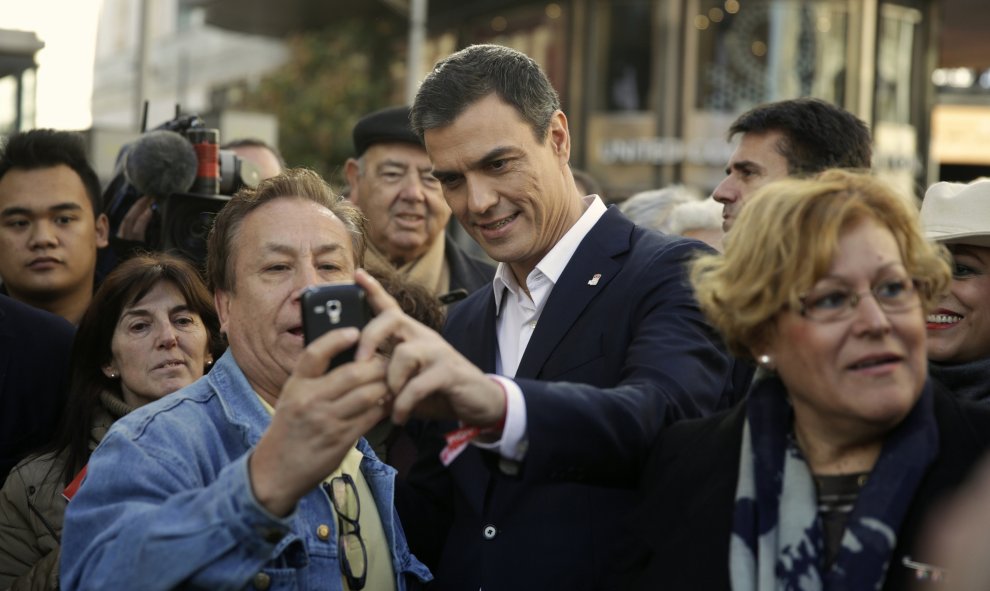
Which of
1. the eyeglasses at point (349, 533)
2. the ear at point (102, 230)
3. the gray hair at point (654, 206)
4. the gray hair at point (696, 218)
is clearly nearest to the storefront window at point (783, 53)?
the gray hair at point (654, 206)

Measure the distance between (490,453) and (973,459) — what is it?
3.00 ft

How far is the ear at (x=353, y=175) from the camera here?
19.3ft

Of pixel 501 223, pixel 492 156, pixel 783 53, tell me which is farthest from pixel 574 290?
pixel 783 53

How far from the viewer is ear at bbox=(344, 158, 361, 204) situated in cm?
589

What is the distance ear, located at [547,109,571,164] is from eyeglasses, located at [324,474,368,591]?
1.07m

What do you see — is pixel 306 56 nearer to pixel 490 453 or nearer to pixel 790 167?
pixel 790 167

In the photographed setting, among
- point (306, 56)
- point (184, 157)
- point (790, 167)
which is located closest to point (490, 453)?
point (790, 167)

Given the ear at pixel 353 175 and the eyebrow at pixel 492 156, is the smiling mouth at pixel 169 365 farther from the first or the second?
the ear at pixel 353 175

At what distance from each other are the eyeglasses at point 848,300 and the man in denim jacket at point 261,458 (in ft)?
2.76

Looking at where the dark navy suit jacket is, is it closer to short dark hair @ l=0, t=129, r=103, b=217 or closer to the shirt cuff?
the shirt cuff

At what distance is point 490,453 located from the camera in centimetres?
253

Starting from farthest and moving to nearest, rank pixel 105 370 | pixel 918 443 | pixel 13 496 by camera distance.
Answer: pixel 105 370
pixel 13 496
pixel 918 443

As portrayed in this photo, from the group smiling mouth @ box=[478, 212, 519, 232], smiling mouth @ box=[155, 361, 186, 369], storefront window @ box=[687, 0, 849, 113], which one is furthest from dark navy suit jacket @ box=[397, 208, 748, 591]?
storefront window @ box=[687, 0, 849, 113]

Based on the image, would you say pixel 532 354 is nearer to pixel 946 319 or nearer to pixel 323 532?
pixel 323 532
